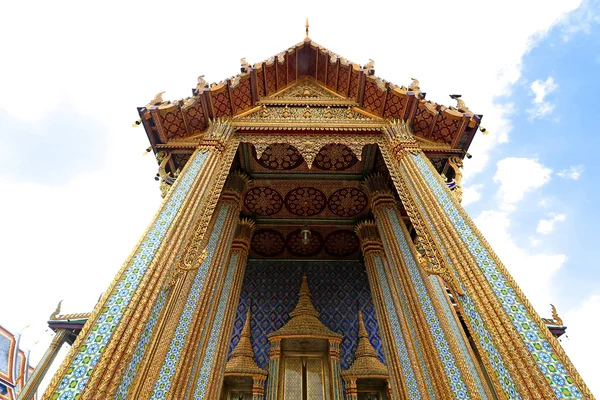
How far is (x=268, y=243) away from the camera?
11.1m

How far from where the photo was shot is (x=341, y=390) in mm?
9039

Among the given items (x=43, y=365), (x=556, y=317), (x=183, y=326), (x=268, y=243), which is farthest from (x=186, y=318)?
(x=556, y=317)

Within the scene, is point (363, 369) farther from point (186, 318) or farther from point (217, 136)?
point (217, 136)

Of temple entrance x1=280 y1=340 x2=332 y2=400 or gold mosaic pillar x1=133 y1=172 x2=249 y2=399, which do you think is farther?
temple entrance x1=280 y1=340 x2=332 y2=400

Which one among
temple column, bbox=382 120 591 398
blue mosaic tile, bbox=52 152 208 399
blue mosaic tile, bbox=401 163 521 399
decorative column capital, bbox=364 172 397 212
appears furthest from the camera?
decorative column capital, bbox=364 172 397 212

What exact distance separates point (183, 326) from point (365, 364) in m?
5.10

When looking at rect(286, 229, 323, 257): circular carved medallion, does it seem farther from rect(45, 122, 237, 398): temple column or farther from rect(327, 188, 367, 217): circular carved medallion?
rect(45, 122, 237, 398): temple column

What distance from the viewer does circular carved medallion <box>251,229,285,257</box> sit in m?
10.9

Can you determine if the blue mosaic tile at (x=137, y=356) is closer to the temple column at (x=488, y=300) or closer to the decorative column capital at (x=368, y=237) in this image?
the temple column at (x=488, y=300)

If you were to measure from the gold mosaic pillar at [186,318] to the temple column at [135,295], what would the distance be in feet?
1.33

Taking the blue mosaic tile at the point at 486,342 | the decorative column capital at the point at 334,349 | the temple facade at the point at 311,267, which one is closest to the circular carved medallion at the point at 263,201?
the temple facade at the point at 311,267

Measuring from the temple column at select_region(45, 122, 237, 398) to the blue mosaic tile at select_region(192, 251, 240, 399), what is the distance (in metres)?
1.95

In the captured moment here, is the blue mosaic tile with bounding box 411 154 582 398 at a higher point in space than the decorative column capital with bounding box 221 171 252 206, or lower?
lower

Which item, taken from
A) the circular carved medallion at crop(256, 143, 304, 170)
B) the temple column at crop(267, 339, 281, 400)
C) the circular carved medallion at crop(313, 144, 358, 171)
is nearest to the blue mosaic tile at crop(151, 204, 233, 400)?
the circular carved medallion at crop(256, 143, 304, 170)
